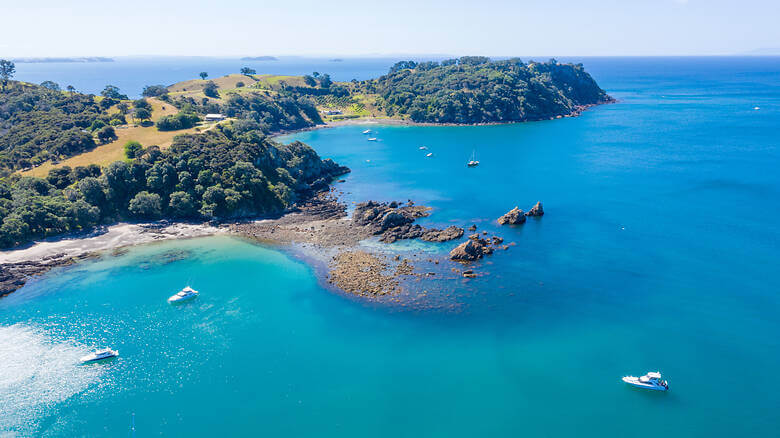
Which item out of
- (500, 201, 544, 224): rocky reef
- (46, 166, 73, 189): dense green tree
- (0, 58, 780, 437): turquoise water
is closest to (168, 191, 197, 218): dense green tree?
(0, 58, 780, 437): turquoise water

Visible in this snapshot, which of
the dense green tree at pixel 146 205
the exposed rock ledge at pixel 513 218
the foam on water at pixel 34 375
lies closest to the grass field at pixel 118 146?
the dense green tree at pixel 146 205

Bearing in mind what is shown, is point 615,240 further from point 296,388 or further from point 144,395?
point 144,395

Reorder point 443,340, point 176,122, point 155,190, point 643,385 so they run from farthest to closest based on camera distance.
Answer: point 176,122 < point 155,190 < point 443,340 < point 643,385

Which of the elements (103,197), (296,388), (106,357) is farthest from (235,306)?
(103,197)

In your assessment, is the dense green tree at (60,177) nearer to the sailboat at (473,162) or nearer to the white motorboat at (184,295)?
the white motorboat at (184,295)

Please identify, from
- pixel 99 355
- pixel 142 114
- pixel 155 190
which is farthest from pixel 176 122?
pixel 99 355

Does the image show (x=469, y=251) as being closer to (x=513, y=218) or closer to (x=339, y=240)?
(x=513, y=218)
